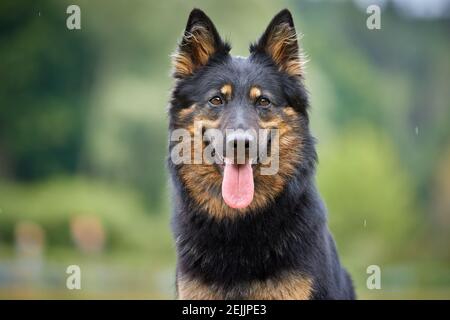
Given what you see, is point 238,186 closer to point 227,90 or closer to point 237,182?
point 237,182

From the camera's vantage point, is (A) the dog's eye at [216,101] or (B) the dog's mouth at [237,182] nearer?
(B) the dog's mouth at [237,182]

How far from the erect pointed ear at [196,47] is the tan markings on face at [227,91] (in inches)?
16.4

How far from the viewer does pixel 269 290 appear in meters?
5.38

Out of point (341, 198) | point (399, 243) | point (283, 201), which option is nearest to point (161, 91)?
point (341, 198)

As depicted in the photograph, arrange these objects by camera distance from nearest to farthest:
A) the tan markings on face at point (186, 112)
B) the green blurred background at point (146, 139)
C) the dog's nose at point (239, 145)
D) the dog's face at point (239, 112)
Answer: the dog's nose at point (239, 145) → the dog's face at point (239, 112) → the tan markings on face at point (186, 112) → the green blurred background at point (146, 139)

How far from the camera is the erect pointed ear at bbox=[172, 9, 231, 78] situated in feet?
19.5

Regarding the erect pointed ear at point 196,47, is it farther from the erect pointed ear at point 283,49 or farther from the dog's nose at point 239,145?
the dog's nose at point 239,145

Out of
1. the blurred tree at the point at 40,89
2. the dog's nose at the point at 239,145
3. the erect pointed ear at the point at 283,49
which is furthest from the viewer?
the blurred tree at the point at 40,89

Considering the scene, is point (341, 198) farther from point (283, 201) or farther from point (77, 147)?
point (283, 201)

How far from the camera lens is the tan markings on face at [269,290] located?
5.36 m

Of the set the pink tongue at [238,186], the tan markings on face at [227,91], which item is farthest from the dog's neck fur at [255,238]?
the tan markings on face at [227,91]

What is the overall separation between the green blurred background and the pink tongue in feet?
49.4

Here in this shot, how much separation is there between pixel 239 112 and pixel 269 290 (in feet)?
4.50

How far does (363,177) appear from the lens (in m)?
25.5
